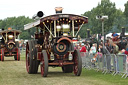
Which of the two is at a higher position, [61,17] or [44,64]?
[61,17]

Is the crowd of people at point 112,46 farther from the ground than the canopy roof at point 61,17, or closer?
closer

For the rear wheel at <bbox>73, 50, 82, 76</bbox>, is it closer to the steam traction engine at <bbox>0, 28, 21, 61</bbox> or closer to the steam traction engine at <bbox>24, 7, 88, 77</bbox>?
the steam traction engine at <bbox>24, 7, 88, 77</bbox>

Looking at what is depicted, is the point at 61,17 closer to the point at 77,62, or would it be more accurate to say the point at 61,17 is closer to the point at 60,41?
the point at 60,41

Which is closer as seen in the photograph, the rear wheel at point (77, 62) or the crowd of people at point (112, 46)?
the rear wheel at point (77, 62)

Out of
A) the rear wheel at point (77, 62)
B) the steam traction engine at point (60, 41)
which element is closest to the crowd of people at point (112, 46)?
the rear wheel at point (77, 62)

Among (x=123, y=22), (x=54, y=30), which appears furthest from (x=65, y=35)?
(x=123, y=22)

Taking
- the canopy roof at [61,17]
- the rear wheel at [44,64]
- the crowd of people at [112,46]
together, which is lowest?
the rear wheel at [44,64]

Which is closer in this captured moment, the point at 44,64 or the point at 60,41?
the point at 44,64

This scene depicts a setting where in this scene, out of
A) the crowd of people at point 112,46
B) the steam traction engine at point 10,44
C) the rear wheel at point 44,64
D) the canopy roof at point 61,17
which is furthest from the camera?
the steam traction engine at point 10,44

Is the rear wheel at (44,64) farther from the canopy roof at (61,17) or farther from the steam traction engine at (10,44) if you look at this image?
the steam traction engine at (10,44)

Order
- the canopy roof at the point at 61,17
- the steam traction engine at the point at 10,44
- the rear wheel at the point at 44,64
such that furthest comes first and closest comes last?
1. the steam traction engine at the point at 10,44
2. the canopy roof at the point at 61,17
3. the rear wheel at the point at 44,64

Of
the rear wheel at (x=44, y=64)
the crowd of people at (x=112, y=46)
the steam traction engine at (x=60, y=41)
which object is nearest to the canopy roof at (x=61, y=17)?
the steam traction engine at (x=60, y=41)

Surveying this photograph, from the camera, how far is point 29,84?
13.1 meters

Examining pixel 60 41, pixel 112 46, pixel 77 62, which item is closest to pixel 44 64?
pixel 60 41
